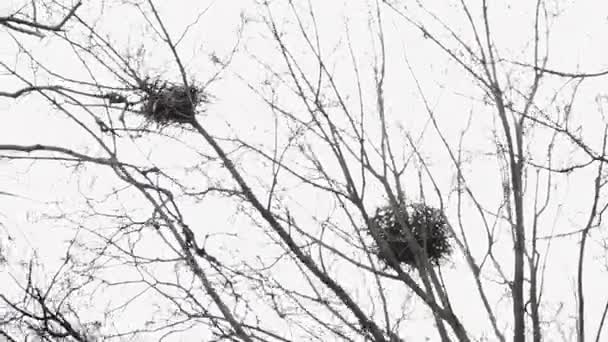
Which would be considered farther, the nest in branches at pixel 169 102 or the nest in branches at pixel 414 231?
the nest in branches at pixel 169 102

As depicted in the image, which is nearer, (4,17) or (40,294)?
(4,17)

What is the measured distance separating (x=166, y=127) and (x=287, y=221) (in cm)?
176

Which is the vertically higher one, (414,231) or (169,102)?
(169,102)

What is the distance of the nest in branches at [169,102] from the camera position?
6.15m

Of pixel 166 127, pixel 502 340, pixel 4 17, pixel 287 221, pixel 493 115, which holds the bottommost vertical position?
pixel 502 340

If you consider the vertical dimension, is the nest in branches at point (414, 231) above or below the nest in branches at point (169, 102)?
below

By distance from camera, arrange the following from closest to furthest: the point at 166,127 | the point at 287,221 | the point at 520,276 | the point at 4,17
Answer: the point at 4,17 < the point at 520,276 < the point at 287,221 < the point at 166,127

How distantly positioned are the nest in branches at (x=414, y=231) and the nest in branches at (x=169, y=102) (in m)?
1.92

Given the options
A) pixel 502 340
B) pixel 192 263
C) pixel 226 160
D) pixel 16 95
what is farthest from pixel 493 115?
pixel 16 95

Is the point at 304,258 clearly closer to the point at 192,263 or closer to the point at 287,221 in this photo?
the point at 287,221

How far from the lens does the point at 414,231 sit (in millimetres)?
5352

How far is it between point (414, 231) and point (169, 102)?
2.35 metres

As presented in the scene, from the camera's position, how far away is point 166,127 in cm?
633

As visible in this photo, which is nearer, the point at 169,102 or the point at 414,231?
the point at 414,231
